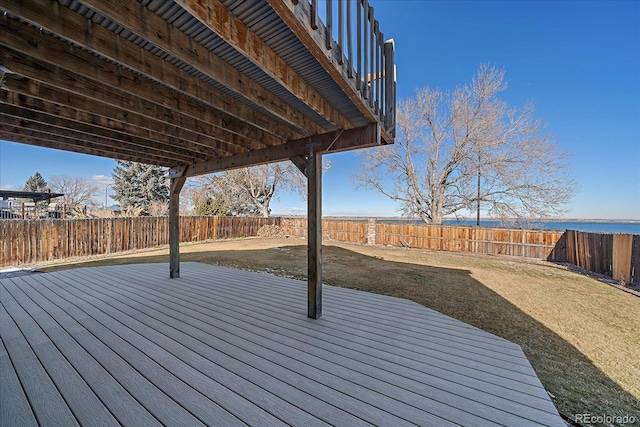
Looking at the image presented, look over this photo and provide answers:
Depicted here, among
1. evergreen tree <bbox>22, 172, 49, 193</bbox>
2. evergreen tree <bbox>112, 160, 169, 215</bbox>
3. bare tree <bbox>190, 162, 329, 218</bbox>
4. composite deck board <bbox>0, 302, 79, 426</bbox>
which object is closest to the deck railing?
composite deck board <bbox>0, 302, 79, 426</bbox>

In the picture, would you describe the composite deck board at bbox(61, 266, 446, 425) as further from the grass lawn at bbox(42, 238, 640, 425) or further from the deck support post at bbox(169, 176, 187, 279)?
the deck support post at bbox(169, 176, 187, 279)

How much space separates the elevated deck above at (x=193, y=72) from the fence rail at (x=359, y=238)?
665cm

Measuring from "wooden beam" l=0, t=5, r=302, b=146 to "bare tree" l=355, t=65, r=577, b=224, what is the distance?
13.9 meters

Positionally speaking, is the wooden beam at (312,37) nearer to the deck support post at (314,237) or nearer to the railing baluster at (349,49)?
the railing baluster at (349,49)

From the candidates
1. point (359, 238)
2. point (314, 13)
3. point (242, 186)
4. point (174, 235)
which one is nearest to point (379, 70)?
point (314, 13)

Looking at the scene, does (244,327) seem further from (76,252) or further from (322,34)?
(76,252)

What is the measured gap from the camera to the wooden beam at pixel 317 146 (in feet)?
8.91

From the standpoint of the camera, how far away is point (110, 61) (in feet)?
5.79

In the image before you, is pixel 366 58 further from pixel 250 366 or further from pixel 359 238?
pixel 359 238

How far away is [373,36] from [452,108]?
44.1 ft

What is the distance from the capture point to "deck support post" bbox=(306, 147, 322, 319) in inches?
112

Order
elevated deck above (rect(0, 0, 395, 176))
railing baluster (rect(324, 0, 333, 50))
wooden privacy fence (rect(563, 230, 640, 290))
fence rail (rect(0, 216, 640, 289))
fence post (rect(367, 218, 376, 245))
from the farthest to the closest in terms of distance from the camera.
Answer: fence post (rect(367, 218, 376, 245)), fence rail (rect(0, 216, 640, 289)), wooden privacy fence (rect(563, 230, 640, 290)), railing baluster (rect(324, 0, 333, 50)), elevated deck above (rect(0, 0, 395, 176))

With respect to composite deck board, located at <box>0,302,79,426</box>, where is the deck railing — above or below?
above
